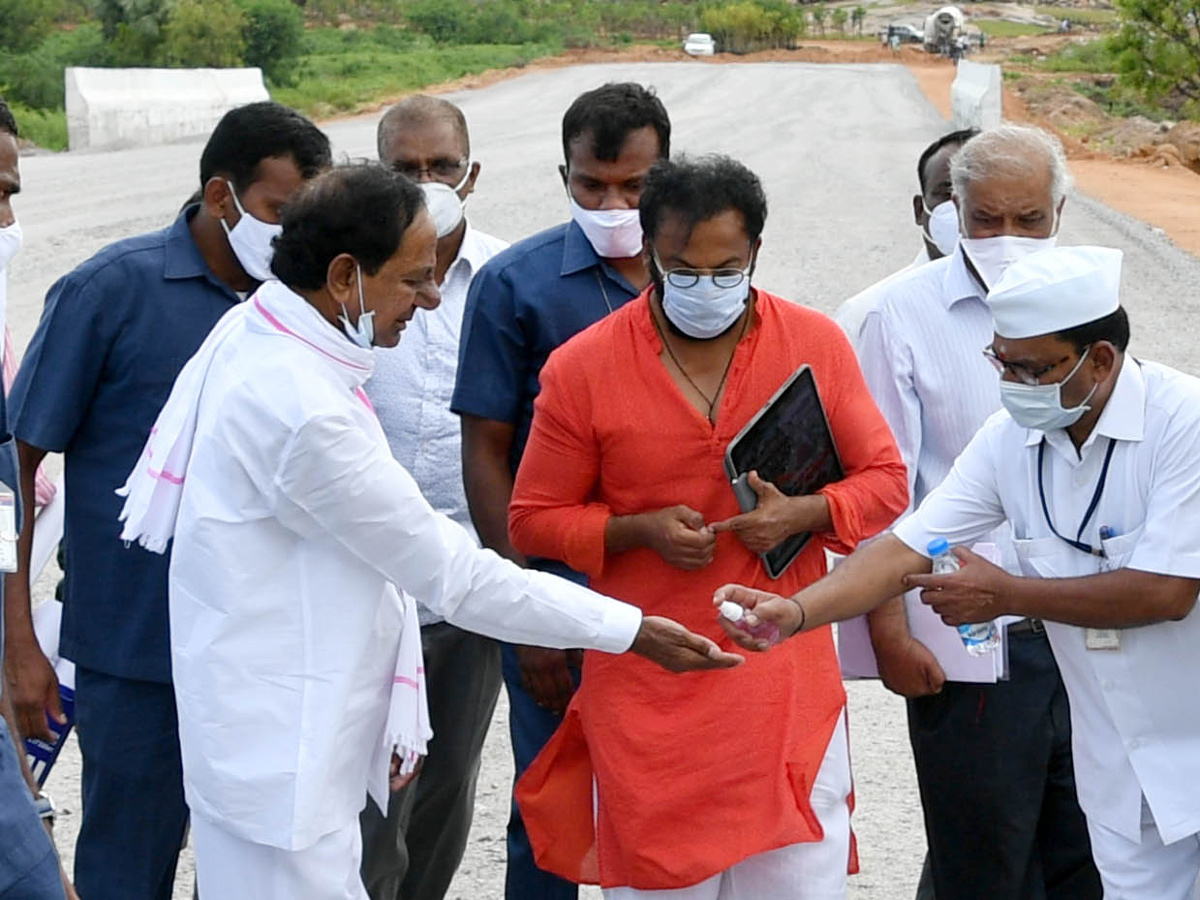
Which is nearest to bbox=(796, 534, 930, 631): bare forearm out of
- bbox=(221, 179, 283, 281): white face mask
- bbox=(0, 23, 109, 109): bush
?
bbox=(221, 179, 283, 281): white face mask

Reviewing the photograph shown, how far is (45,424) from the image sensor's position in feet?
13.6

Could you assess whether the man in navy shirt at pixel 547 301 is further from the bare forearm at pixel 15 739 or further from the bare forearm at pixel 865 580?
the bare forearm at pixel 15 739

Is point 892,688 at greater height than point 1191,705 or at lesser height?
lesser

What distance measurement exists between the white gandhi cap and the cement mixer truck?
61786 millimetres

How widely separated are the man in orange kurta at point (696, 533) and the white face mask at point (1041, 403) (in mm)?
339

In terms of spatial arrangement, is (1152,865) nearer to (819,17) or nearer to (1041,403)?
(1041,403)

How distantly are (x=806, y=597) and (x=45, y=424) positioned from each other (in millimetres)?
1884

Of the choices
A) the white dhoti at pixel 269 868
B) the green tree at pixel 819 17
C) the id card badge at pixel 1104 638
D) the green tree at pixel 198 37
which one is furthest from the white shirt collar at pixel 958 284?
the green tree at pixel 819 17

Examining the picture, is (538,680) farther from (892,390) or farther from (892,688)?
(892,390)

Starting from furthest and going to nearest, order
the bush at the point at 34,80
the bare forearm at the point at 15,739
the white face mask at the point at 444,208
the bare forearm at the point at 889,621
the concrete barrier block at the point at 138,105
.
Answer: the bush at the point at 34,80, the concrete barrier block at the point at 138,105, the white face mask at the point at 444,208, the bare forearm at the point at 889,621, the bare forearm at the point at 15,739

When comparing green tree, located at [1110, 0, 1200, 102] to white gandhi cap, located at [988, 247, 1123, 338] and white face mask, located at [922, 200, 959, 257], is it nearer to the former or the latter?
white face mask, located at [922, 200, 959, 257]

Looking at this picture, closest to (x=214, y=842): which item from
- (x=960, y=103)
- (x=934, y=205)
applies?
(x=934, y=205)

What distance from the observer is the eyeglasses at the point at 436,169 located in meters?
5.39

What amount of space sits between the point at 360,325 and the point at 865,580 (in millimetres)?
1376
